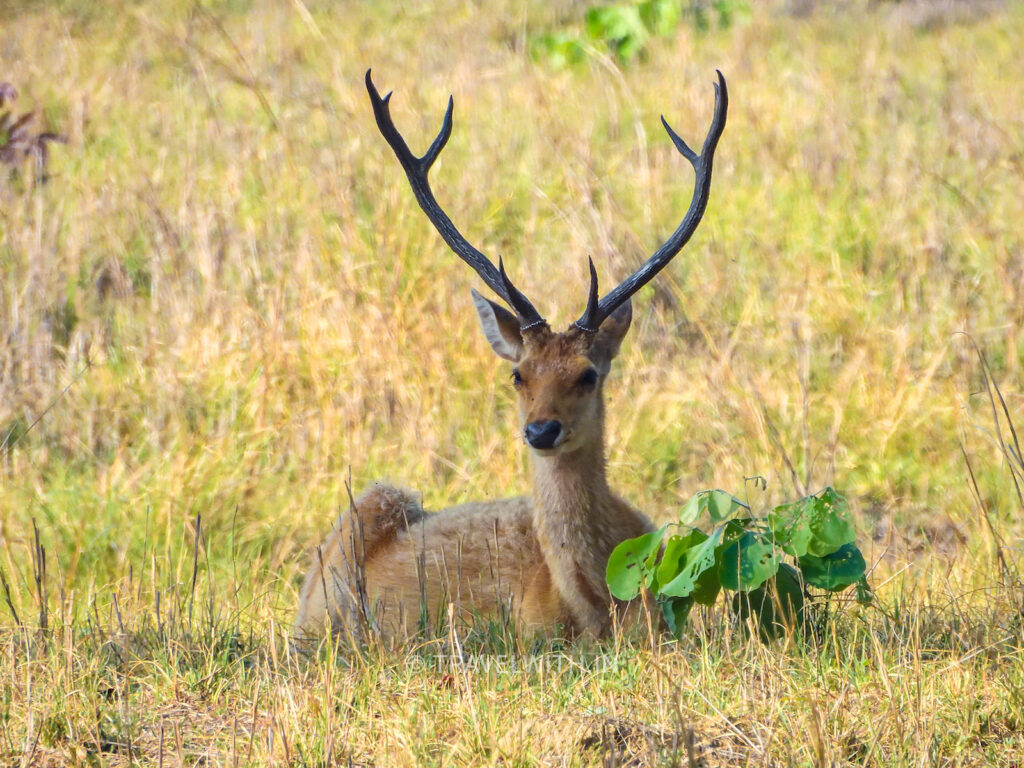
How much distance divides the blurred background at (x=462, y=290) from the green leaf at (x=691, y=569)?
37.6 inches

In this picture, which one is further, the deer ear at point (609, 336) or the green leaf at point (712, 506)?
the deer ear at point (609, 336)

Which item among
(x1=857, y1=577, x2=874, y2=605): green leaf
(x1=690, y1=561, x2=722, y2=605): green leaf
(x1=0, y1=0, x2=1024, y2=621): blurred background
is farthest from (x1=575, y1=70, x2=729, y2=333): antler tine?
(x1=857, y1=577, x2=874, y2=605): green leaf

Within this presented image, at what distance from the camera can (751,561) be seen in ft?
12.9

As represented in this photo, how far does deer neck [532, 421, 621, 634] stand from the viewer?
4.77m

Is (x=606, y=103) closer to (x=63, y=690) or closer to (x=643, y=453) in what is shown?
(x=643, y=453)

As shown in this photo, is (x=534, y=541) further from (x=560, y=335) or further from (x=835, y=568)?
(x=835, y=568)

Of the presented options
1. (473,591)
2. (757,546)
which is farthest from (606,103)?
(757,546)

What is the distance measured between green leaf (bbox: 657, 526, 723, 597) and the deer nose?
0.84 m

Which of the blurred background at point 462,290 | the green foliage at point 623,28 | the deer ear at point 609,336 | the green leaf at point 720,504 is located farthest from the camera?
the green foliage at point 623,28

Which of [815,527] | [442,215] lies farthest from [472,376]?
[815,527]

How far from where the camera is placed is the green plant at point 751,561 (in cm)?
390

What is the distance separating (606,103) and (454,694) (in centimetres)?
728

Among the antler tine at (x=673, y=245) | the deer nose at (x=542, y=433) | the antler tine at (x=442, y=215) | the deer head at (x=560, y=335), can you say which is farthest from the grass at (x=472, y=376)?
the antler tine at (x=442, y=215)

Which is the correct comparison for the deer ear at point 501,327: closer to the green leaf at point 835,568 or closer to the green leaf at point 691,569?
the green leaf at point 691,569
